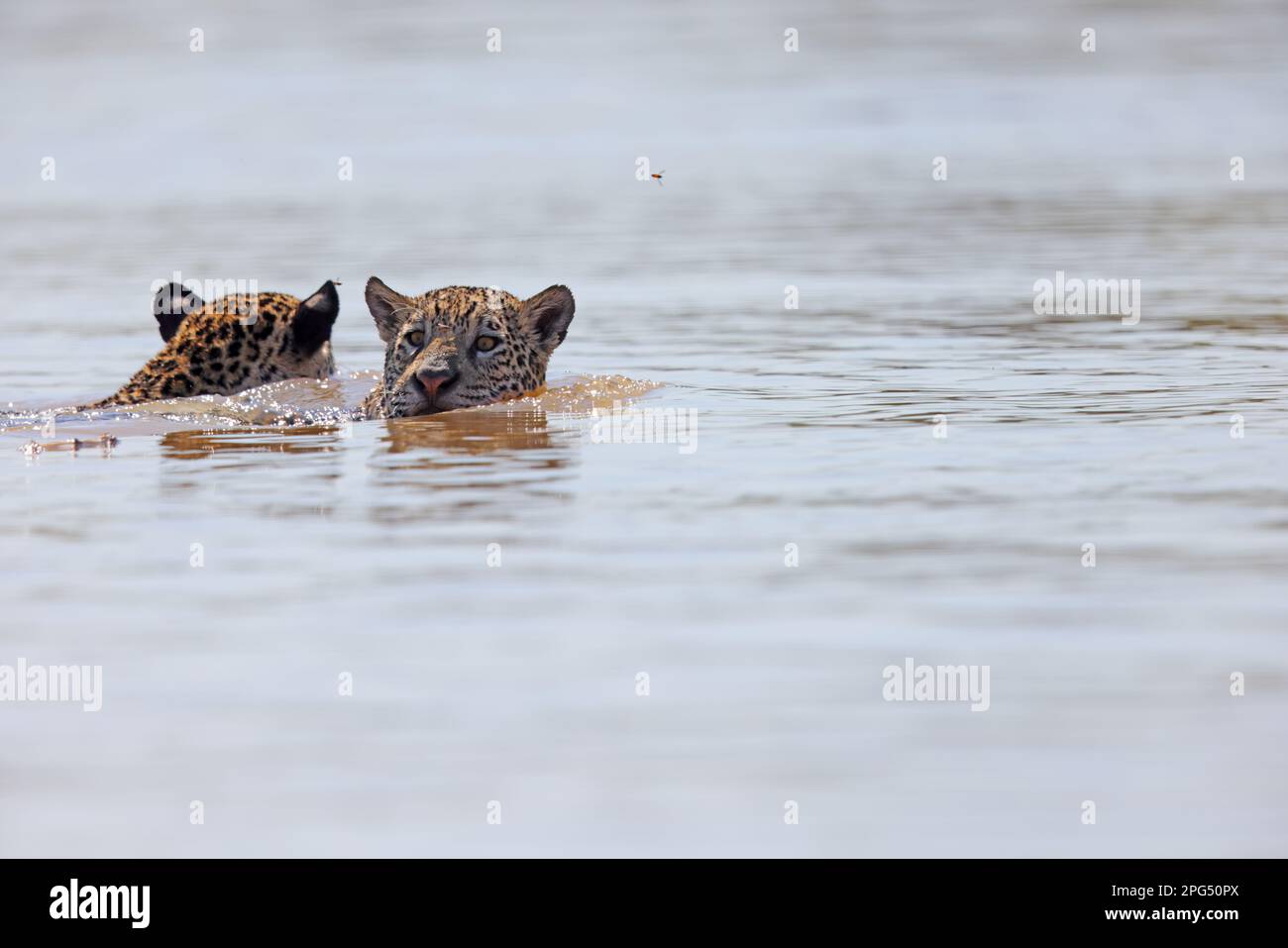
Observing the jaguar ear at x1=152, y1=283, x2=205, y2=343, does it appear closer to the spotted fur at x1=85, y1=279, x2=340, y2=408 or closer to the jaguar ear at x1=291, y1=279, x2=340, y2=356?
the spotted fur at x1=85, y1=279, x2=340, y2=408

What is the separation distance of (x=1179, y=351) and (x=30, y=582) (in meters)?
9.42

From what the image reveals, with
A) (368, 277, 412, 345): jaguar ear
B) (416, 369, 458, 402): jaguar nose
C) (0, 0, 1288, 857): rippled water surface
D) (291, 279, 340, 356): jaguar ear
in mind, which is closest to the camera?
(0, 0, 1288, 857): rippled water surface

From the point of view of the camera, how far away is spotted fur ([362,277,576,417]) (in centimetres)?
1363

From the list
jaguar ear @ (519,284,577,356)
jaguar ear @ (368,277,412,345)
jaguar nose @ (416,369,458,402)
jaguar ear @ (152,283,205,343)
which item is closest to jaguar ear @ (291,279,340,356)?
jaguar ear @ (368,277,412,345)

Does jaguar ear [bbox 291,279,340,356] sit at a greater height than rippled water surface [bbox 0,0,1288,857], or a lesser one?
greater

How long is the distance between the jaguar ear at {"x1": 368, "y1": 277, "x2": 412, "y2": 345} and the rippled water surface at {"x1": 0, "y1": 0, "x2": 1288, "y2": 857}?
530 mm

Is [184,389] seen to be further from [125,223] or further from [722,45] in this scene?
[722,45]

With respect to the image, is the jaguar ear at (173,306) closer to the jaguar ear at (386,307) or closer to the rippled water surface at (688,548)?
the rippled water surface at (688,548)

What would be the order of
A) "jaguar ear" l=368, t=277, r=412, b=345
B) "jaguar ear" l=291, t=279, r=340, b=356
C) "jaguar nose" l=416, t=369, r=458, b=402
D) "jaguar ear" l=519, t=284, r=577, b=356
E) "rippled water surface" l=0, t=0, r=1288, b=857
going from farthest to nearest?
"jaguar ear" l=519, t=284, r=577, b=356 < "jaguar ear" l=368, t=277, r=412, b=345 < "jaguar ear" l=291, t=279, r=340, b=356 < "jaguar nose" l=416, t=369, r=458, b=402 < "rippled water surface" l=0, t=0, r=1288, b=857

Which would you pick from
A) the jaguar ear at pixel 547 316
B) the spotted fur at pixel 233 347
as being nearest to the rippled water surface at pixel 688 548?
the spotted fur at pixel 233 347

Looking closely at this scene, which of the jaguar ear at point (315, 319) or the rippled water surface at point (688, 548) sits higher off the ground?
the jaguar ear at point (315, 319)

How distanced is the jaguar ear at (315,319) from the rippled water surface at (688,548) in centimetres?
28

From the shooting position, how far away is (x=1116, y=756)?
22.5ft

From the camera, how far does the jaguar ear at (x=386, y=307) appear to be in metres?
13.9
